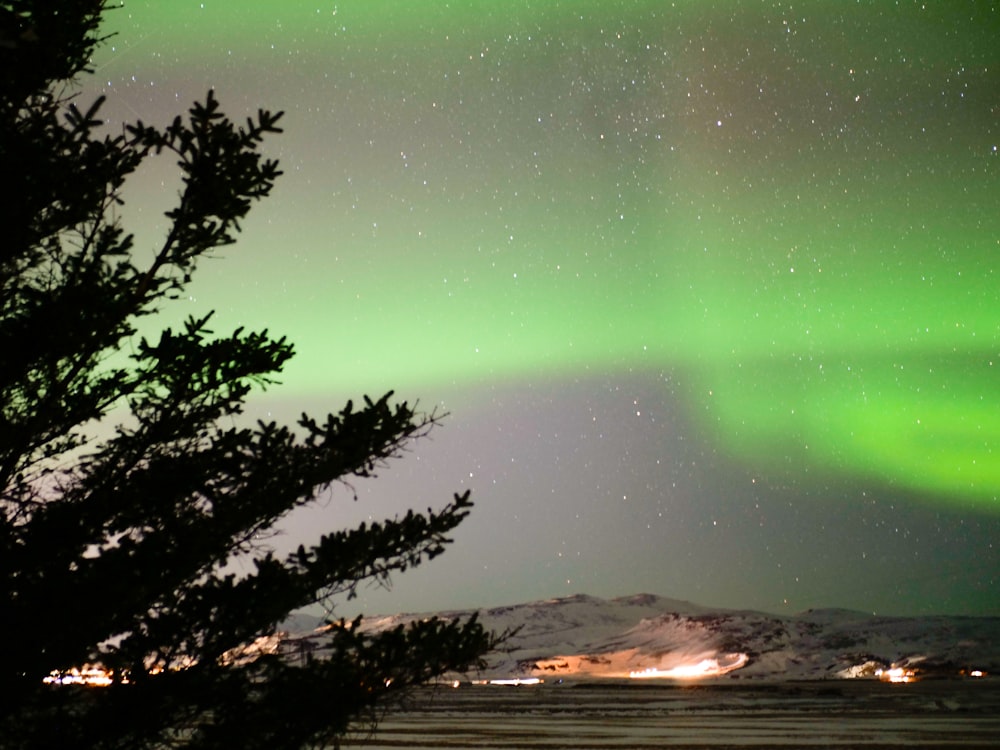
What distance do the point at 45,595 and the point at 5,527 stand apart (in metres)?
0.80

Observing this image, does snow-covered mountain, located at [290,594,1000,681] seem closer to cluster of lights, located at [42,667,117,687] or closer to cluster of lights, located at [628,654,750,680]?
cluster of lights, located at [628,654,750,680]

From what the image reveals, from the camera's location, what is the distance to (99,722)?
7.58 meters

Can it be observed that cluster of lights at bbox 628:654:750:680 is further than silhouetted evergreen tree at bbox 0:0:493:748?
Yes

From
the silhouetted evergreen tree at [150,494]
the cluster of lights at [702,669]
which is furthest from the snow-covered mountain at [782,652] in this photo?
the silhouetted evergreen tree at [150,494]

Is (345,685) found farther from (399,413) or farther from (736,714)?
(736,714)

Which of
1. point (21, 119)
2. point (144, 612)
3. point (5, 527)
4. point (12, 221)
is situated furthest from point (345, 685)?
point (21, 119)

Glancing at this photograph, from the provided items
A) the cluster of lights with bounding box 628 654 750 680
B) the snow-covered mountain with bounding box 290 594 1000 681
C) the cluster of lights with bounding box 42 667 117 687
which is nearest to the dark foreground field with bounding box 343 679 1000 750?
the cluster of lights with bounding box 42 667 117 687

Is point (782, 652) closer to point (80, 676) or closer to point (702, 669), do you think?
point (702, 669)

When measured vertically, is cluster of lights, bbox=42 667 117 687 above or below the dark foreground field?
above

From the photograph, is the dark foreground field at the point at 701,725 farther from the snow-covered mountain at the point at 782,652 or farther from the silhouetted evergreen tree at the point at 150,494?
Answer: the snow-covered mountain at the point at 782,652

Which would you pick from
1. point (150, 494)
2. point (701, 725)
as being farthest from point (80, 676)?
point (701, 725)

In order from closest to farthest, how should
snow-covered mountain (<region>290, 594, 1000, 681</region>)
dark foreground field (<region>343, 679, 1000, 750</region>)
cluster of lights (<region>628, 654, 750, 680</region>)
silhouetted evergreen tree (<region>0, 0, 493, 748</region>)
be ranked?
silhouetted evergreen tree (<region>0, 0, 493, 748</region>), dark foreground field (<region>343, 679, 1000, 750</region>), snow-covered mountain (<region>290, 594, 1000, 681</region>), cluster of lights (<region>628, 654, 750, 680</region>)

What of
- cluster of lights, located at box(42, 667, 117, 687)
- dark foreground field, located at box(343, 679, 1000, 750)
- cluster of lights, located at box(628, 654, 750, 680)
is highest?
cluster of lights, located at box(42, 667, 117, 687)

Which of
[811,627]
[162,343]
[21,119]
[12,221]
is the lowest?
[811,627]
